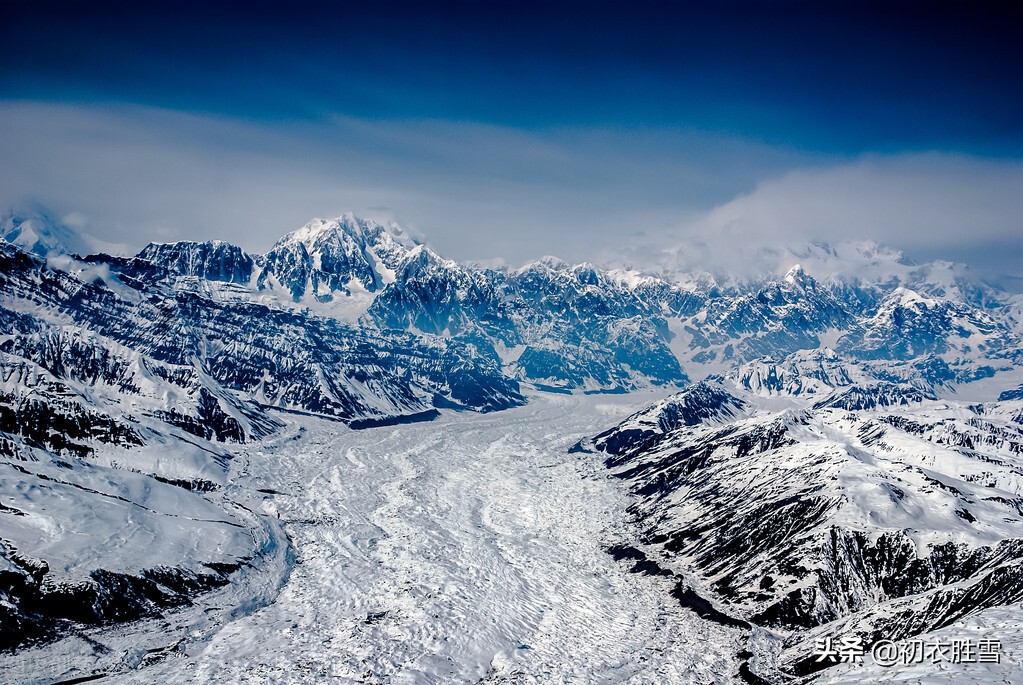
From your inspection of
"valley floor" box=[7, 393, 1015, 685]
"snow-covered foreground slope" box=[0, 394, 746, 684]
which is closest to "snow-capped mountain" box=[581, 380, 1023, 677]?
"snow-covered foreground slope" box=[0, 394, 746, 684]

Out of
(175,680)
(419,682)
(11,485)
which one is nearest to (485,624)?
(419,682)

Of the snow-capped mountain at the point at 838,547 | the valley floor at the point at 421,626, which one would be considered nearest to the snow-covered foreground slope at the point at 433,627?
the valley floor at the point at 421,626

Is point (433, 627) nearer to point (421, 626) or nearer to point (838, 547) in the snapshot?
point (421, 626)

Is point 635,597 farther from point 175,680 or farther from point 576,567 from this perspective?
point 175,680

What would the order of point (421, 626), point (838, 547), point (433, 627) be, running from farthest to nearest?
point (838, 547) < point (421, 626) < point (433, 627)

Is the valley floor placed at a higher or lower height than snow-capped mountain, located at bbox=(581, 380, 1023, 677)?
lower

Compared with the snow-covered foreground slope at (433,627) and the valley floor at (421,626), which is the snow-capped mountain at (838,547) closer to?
the snow-covered foreground slope at (433,627)

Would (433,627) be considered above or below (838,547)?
below

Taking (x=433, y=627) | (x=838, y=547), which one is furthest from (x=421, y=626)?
(x=838, y=547)

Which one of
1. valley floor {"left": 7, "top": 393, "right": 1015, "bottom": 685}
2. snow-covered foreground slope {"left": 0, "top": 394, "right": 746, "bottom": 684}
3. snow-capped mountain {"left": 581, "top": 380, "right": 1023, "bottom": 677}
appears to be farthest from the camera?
snow-capped mountain {"left": 581, "top": 380, "right": 1023, "bottom": 677}

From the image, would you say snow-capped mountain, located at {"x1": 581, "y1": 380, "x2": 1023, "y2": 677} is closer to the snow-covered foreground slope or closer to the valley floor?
the snow-covered foreground slope

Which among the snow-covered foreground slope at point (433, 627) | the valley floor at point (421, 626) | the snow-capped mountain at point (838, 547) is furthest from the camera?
the snow-capped mountain at point (838, 547)
